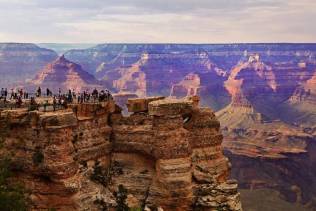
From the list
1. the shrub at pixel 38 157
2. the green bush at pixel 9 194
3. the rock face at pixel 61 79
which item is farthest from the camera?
the rock face at pixel 61 79

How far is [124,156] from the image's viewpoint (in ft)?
144

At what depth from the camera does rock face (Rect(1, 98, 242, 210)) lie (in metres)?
37.3

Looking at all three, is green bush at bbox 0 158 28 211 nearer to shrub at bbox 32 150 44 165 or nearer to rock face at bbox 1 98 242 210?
shrub at bbox 32 150 44 165

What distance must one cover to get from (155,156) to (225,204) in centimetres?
601

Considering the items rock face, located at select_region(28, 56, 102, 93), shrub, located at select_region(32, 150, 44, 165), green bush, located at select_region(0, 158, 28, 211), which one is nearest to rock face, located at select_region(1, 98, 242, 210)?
shrub, located at select_region(32, 150, 44, 165)

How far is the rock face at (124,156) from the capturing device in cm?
3731

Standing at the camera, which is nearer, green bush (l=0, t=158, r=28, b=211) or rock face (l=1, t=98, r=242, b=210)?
green bush (l=0, t=158, r=28, b=211)

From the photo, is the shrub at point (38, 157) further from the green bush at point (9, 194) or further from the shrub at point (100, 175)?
the shrub at point (100, 175)

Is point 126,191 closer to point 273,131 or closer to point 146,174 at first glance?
point 146,174

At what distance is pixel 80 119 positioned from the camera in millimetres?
40781

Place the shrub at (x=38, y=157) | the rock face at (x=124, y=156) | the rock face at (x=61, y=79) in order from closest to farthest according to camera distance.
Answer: the shrub at (x=38, y=157) → the rock face at (x=124, y=156) → the rock face at (x=61, y=79)

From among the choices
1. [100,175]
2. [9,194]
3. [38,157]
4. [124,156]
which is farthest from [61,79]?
[9,194]

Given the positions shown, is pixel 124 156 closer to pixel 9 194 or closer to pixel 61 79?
pixel 9 194

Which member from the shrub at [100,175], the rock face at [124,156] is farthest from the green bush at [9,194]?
the shrub at [100,175]
